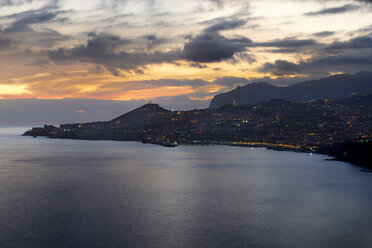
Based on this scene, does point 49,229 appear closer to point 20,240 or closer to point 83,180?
point 20,240

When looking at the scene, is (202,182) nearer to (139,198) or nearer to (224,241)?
(139,198)

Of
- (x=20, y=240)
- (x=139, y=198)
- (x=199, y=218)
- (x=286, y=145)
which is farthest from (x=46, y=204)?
(x=286, y=145)

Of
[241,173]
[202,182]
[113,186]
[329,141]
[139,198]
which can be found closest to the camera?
[139,198]

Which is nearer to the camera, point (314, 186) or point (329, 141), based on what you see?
point (314, 186)

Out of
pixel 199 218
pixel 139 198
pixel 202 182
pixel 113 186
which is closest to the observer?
pixel 199 218

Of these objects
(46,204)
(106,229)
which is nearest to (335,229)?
(106,229)

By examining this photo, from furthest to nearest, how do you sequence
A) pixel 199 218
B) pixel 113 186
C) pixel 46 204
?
1. pixel 113 186
2. pixel 46 204
3. pixel 199 218
